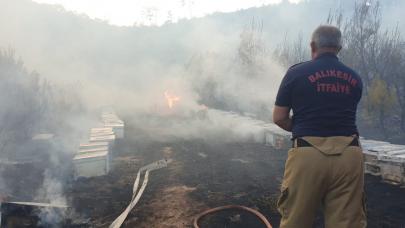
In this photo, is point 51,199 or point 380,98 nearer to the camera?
point 51,199

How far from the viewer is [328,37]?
3.04 meters

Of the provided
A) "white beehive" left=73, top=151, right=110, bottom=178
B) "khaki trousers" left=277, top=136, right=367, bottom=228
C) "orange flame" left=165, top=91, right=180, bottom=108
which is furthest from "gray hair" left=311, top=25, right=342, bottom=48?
"orange flame" left=165, top=91, right=180, bottom=108

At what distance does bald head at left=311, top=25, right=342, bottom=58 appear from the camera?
304 cm

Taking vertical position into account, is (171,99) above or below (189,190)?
above

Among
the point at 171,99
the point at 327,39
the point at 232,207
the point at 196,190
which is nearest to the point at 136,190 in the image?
the point at 196,190

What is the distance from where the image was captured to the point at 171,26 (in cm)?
6169

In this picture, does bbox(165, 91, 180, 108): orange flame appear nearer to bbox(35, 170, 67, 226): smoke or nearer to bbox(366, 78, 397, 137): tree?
bbox(366, 78, 397, 137): tree

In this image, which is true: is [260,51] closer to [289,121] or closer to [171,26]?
[289,121]

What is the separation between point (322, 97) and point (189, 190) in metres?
5.11

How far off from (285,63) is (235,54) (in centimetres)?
577

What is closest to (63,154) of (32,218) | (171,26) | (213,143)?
(213,143)

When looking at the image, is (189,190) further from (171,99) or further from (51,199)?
(171,99)

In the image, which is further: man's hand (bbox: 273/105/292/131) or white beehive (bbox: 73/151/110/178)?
white beehive (bbox: 73/151/110/178)

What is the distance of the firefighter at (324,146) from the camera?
2748 mm
